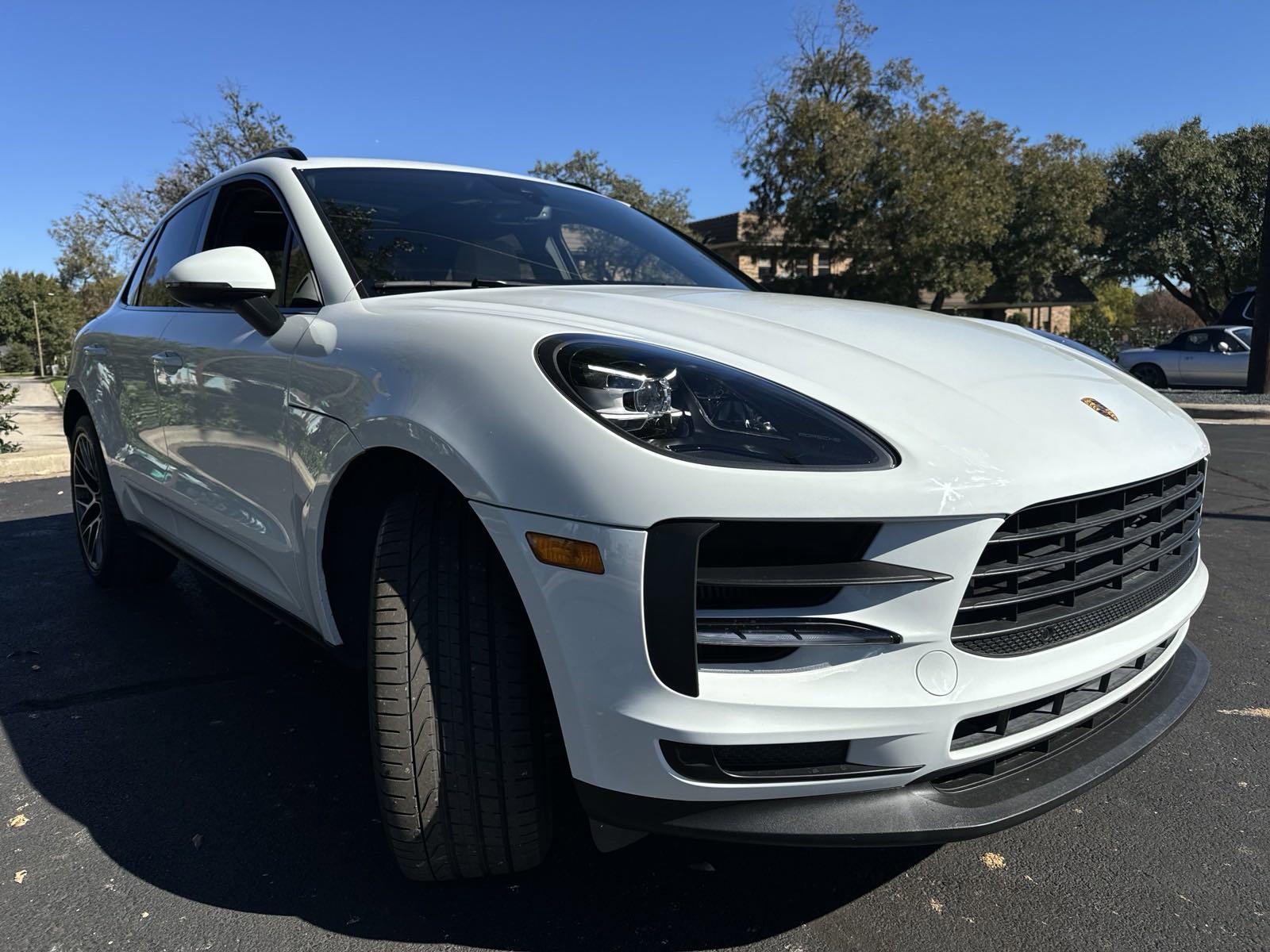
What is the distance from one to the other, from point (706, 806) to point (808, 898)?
22.4 inches

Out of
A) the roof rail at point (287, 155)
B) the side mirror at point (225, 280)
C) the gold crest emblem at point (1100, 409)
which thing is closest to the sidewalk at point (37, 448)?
the roof rail at point (287, 155)

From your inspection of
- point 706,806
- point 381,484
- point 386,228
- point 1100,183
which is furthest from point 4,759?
point 1100,183

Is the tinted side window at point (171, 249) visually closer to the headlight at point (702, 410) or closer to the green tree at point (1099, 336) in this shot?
the headlight at point (702, 410)

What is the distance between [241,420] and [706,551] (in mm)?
1549

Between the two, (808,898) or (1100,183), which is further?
(1100,183)

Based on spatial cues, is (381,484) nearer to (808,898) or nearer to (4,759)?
(808,898)

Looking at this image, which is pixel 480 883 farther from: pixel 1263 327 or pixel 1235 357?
pixel 1235 357

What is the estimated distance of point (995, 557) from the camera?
1594 millimetres

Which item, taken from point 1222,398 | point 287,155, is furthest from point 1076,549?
point 1222,398

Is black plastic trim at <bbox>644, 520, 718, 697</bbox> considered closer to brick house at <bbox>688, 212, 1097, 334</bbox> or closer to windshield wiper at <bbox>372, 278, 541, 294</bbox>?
windshield wiper at <bbox>372, 278, 541, 294</bbox>

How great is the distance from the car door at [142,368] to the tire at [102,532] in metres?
0.25

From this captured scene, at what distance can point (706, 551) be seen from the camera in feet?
4.95

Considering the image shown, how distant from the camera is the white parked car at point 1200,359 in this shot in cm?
1684

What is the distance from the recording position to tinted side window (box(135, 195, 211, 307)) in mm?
3406
